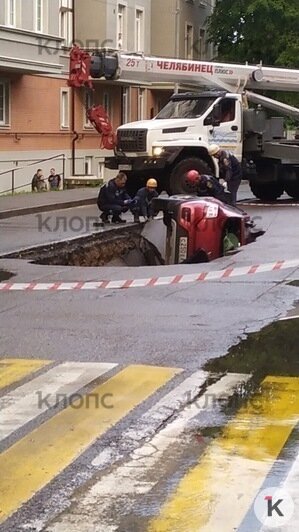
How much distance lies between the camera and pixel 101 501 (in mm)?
5367

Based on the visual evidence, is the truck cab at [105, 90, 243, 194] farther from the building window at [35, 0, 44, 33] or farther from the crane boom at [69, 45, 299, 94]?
the building window at [35, 0, 44, 33]

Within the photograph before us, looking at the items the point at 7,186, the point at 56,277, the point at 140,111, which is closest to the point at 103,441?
the point at 56,277

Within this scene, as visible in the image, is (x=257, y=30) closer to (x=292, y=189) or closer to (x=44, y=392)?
(x=292, y=189)

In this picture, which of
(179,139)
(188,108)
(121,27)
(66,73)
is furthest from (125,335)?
(121,27)

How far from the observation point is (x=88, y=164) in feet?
129

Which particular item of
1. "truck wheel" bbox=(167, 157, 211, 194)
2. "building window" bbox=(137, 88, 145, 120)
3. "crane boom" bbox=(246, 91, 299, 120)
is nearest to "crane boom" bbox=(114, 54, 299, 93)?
"crane boom" bbox=(246, 91, 299, 120)

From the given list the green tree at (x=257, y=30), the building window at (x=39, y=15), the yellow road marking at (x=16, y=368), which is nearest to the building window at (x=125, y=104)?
the green tree at (x=257, y=30)

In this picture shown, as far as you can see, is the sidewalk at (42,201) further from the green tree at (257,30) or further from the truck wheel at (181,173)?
the green tree at (257,30)

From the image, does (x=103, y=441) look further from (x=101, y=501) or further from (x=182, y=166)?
(x=182, y=166)

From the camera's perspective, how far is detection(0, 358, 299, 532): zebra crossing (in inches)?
205

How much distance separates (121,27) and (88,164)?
610cm

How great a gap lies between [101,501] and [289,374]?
3.25 metres

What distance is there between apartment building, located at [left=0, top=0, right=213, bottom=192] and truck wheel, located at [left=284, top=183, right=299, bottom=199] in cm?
911

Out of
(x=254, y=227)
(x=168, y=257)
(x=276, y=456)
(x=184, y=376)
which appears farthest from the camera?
(x=254, y=227)
